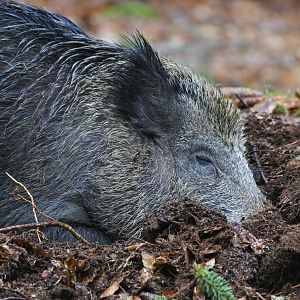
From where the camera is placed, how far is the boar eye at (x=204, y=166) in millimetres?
6824

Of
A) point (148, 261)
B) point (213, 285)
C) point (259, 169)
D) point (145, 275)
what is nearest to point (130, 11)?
point (259, 169)

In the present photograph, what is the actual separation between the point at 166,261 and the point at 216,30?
48.8 feet

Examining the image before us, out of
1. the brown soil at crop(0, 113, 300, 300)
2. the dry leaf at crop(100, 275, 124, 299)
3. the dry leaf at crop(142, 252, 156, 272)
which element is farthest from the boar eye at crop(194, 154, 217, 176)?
the dry leaf at crop(100, 275, 124, 299)

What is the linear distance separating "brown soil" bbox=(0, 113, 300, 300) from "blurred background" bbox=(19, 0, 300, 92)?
9858 millimetres

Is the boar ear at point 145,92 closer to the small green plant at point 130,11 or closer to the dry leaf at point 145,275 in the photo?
the dry leaf at point 145,275

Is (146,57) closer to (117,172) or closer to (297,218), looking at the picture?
(117,172)

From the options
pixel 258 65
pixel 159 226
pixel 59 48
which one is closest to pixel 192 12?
pixel 258 65

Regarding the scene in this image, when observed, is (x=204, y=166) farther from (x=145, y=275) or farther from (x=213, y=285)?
(x=213, y=285)

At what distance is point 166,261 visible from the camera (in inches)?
203

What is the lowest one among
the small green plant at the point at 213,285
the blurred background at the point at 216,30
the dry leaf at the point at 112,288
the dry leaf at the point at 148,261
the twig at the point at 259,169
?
the dry leaf at the point at 112,288

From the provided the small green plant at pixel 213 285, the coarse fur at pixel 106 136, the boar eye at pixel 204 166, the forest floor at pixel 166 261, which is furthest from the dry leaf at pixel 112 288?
the boar eye at pixel 204 166

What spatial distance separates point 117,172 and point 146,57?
2.98ft

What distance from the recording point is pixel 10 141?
21.6ft

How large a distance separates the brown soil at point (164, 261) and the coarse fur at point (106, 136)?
68 centimetres
